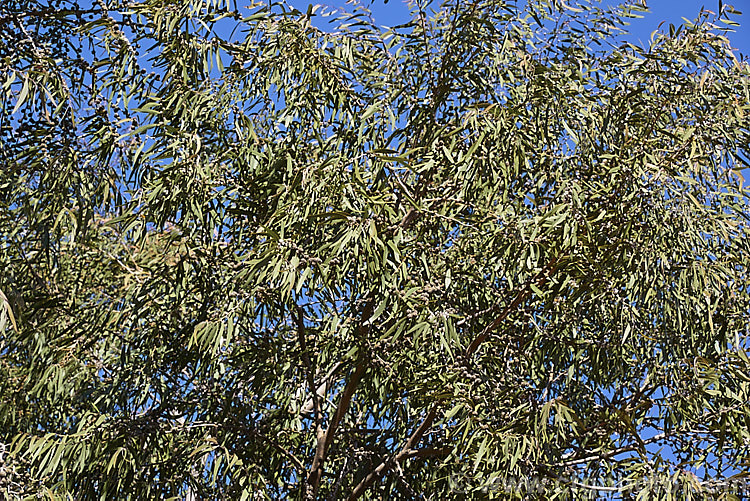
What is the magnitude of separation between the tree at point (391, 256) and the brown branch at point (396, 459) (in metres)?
0.01

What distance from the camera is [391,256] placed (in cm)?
318

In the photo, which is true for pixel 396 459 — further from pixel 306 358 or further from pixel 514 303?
Answer: pixel 514 303

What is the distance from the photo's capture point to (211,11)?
3615 mm

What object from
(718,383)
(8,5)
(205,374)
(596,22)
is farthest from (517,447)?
(8,5)

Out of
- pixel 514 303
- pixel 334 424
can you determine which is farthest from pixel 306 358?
pixel 514 303

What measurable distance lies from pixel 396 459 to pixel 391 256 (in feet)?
2.62

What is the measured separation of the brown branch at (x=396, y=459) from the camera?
3451mm

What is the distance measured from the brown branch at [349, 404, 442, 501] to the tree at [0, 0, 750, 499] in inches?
0.5

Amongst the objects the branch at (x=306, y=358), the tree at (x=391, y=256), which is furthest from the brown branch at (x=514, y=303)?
the branch at (x=306, y=358)

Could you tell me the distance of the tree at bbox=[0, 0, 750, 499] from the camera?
121 inches

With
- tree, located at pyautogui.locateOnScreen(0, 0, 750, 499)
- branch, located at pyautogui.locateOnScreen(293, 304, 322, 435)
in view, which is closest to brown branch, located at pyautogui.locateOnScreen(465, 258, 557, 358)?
tree, located at pyautogui.locateOnScreen(0, 0, 750, 499)

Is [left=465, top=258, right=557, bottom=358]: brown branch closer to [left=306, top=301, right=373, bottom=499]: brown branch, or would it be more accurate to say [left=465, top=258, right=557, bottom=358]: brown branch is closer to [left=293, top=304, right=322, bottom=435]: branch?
[left=306, top=301, right=373, bottom=499]: brown branch

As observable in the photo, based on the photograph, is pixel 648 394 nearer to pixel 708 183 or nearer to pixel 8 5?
pixel 708 183

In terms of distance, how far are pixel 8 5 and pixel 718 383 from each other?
2636 millimetres
